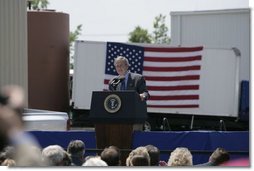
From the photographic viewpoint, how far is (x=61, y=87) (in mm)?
17188

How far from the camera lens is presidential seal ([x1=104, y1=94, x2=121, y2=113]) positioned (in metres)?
7.48

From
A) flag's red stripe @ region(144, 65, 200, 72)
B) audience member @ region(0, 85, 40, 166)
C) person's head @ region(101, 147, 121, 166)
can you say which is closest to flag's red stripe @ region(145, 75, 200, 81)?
flag's red stripe @ region(144, 65, 200, 72)

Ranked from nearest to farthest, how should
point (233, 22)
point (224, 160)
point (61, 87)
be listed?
point (224, 160) < point (61, 87) < point (233, 22)

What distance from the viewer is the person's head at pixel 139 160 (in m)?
5.65

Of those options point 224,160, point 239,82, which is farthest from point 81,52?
point 224,160

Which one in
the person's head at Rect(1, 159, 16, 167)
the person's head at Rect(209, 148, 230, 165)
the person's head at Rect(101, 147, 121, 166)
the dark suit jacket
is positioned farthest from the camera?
the dark suit jacket

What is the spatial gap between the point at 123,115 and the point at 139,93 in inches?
23.6

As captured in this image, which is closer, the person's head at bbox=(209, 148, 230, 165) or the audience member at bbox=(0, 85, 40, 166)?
the audience member at bbox=(0, 85, 40, 166)

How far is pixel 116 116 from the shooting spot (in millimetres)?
7477

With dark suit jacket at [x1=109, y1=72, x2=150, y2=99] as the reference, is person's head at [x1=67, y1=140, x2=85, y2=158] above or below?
below

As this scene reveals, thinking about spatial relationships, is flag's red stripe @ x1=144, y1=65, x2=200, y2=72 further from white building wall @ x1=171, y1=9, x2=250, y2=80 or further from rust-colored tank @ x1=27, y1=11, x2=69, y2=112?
white building wall @ x1=171, y1=9, x2=250, y2=80

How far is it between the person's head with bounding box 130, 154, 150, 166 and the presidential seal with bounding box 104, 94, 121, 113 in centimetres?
178

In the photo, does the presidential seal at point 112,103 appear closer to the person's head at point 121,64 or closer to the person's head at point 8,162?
the person's head at point 121,64

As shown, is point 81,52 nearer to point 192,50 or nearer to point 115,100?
point 192,50
